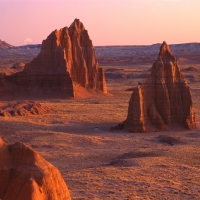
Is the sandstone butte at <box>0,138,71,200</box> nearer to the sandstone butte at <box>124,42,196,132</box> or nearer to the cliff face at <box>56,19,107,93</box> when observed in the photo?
the sandstone butte at <box>124,42,196,132</box>

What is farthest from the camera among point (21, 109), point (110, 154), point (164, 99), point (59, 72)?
point (59, 72)

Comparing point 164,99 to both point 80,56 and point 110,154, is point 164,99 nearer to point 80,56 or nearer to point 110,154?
point 110,154

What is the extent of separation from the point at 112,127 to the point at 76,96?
782 inches

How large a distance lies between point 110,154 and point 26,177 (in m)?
10.6

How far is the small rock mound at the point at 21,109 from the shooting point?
31.1m

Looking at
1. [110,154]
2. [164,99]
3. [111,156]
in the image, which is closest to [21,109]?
[164,99]

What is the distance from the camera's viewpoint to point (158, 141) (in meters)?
22.9

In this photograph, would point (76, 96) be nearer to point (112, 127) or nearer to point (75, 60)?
point (75, 60)

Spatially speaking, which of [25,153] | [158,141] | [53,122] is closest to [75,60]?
[53,122]

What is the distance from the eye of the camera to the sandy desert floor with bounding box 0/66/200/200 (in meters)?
13.6

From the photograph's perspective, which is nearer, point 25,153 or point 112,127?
point 25,153

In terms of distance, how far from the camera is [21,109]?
1265 inches

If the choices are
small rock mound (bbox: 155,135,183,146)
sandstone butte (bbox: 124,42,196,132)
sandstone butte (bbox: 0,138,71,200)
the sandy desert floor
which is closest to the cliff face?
the sandy desert floor

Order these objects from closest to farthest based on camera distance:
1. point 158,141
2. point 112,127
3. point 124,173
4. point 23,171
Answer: point 23,171 → point 124,173 → point 158,141 → point 112,127
